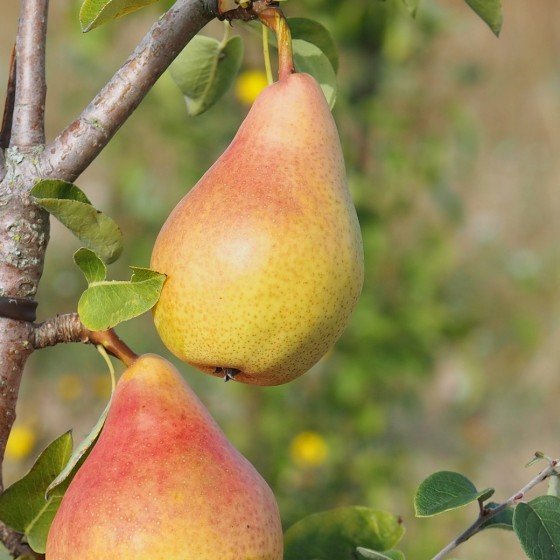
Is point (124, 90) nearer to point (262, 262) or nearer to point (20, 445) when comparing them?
point (262, 262)

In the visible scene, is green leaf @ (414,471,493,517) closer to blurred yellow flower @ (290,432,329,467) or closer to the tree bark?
the tree bark

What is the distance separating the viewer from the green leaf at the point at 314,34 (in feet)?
2.34

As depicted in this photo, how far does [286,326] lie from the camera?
0.54 m

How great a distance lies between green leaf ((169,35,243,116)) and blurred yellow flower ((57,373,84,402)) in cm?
181

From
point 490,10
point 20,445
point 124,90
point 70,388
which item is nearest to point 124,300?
point 124,90

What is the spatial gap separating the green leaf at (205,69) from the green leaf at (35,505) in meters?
0.32

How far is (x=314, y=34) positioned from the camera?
2.37ft

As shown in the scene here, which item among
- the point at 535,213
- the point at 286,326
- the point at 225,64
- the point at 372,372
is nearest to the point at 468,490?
the point at 286,326

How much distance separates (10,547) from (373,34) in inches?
65.8

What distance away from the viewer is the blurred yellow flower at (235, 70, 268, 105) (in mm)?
1944

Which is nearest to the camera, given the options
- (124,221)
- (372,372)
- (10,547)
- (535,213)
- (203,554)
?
(203,554)

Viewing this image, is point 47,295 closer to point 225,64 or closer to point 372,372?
point 372,372

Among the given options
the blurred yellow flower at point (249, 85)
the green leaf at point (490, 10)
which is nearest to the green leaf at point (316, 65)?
the green leaf at point (490, 10)

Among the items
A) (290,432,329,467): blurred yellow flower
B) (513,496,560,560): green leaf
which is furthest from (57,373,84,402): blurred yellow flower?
(513,496,560,560): green leaf
